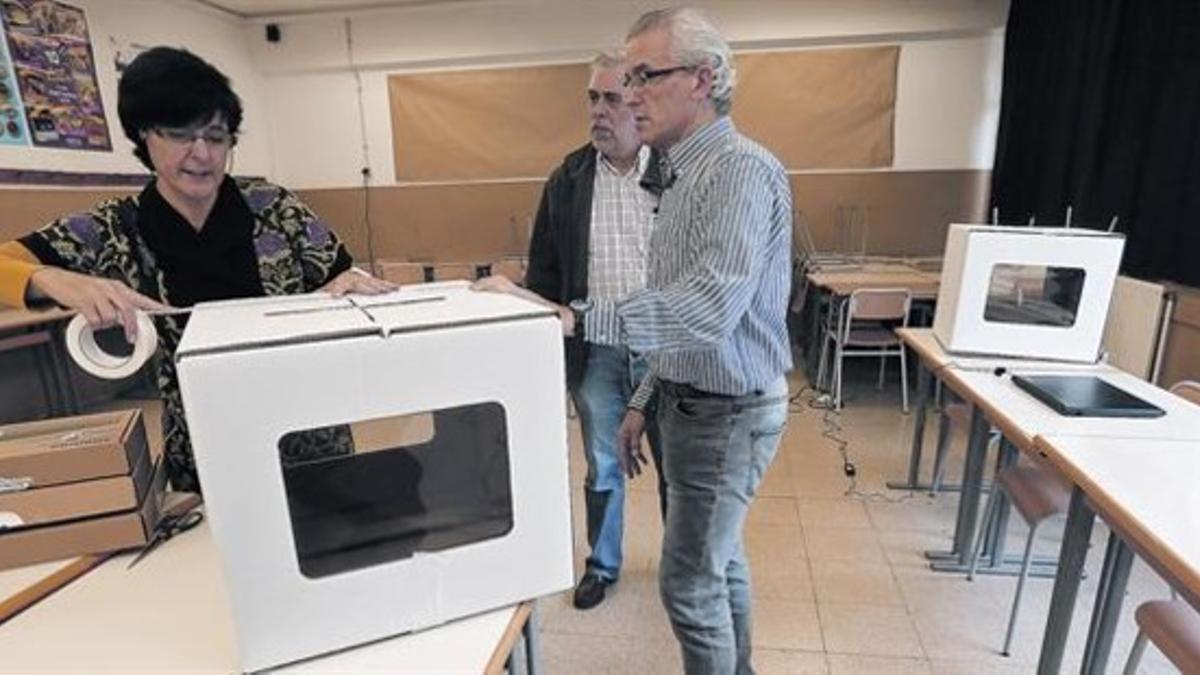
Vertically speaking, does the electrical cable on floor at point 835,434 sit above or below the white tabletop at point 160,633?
below

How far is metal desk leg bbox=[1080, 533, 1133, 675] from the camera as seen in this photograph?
1.42m

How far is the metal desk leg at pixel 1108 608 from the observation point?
4.65 feet

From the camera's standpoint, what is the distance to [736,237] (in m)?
1.04

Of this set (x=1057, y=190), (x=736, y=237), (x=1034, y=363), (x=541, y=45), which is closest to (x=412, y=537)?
(x=736, y=237)

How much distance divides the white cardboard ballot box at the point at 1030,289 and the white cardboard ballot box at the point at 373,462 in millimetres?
1725

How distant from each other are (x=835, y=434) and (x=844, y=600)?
154 cm

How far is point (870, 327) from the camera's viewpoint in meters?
4.09

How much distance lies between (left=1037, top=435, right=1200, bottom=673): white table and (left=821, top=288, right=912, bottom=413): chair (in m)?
2.25

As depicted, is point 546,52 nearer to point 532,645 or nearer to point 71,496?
point 71,496

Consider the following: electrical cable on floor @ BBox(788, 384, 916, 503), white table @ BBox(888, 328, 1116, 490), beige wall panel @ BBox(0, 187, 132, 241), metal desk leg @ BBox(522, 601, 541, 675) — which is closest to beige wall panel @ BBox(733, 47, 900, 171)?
electrical cable on floor @ BBox(788, 384, 916, 503)

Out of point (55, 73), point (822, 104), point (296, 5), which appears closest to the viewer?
point (55, 73)

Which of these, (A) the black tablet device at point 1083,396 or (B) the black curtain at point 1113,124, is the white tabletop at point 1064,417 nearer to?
(A) the black tablet device at point 1083,396

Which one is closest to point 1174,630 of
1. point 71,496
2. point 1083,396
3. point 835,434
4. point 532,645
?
point 1083,396

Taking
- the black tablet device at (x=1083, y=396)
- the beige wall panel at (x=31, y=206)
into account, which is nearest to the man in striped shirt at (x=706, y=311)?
the black tablet device at (x=1083, y=396)
